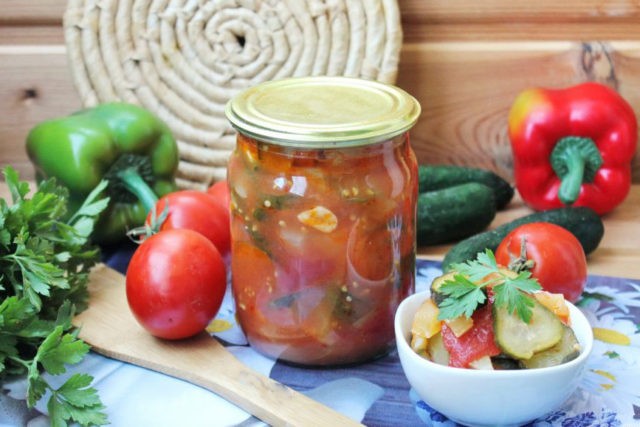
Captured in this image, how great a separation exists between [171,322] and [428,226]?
0.48 m

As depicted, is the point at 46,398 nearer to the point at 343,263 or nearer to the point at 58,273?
the point at 58,273

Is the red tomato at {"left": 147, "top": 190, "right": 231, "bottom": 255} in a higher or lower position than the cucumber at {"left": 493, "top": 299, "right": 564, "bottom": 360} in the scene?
lower


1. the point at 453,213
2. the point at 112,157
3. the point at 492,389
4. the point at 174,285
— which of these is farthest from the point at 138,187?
the point at 492,389

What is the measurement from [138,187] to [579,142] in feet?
2.44

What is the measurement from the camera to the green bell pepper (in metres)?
1.43

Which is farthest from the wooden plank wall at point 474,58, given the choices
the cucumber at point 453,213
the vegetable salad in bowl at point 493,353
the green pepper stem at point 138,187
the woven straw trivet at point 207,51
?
the vegetable salad in bowl at point 493,353

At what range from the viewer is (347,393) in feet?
3.41

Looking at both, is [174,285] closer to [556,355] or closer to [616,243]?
[556,355]

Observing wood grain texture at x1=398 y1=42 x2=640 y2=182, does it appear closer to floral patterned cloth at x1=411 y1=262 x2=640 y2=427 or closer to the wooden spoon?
floral patterned cloth at x1=411 y1=262 x2=640 y2=427

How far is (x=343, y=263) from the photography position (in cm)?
102

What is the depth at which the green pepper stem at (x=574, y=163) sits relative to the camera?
1459 millimetres

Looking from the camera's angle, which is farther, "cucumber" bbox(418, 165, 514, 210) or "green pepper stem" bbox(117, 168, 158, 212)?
"cucumber" bbox(418, 165, 514, 210)

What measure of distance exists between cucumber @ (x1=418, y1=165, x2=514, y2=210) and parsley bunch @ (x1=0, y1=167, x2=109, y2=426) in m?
0.57

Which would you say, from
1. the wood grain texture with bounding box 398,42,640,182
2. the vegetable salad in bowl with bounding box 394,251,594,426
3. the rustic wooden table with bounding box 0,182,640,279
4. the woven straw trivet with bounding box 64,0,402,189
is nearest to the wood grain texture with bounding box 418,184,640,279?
the rustic wooden table with bounding box 0,182,640,279
